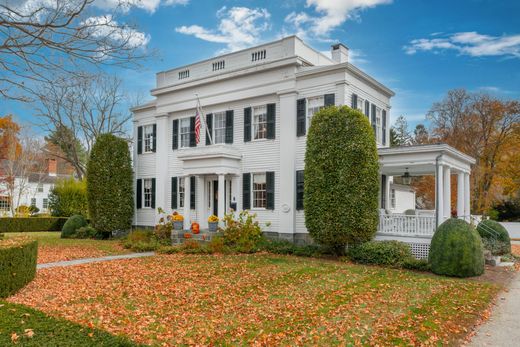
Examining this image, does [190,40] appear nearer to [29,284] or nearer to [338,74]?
[338,74]

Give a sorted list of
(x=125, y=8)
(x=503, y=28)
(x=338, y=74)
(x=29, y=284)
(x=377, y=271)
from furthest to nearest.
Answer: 1. (x=503, y=28)
2. (x=338, y=74)
3. (x=377, y=271)
4. (x=29, y=284)
5. (x=125, y=8)

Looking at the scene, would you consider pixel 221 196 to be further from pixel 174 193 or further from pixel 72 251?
pixel 72 251

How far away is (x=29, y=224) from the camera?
101ft

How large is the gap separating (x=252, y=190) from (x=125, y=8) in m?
11.6

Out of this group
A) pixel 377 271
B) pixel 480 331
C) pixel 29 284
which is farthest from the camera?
pixel 377 271

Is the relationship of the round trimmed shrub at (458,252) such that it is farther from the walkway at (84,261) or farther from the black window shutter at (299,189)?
the walkway at (84,261)

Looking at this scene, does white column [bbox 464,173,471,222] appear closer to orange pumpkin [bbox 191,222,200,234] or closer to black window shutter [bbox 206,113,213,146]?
orange pumpkin [bbox 191,222,200,234]

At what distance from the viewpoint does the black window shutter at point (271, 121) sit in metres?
18.0

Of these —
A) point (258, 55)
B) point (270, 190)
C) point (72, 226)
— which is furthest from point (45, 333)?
point (72, 226)

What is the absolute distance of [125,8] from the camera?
25.6 feet

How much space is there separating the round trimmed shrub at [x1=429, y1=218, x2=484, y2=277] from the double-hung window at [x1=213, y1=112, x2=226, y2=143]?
10949 millimetres

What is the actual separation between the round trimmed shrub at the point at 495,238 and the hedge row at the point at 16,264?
15817 millimetres

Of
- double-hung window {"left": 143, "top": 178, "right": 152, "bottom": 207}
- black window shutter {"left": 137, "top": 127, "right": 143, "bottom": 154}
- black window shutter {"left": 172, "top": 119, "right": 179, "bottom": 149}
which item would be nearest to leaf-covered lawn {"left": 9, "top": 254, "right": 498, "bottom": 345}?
black window shutter {"left": 172, "top": 119, "right": 179, "bottom": 149}

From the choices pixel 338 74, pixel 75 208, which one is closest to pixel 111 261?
pixel 338 74
